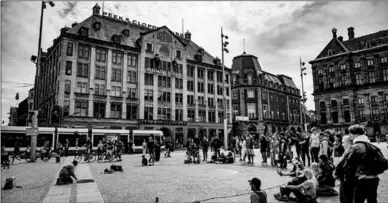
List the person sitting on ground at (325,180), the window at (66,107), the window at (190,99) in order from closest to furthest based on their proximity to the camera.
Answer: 1. the person sitting on ground at (325,180)
2. the window at (66,107)
3. the window at (190,99)

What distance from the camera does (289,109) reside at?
242 feet

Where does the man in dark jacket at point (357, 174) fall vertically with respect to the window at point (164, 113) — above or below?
below

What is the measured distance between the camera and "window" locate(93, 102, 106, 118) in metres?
38.5

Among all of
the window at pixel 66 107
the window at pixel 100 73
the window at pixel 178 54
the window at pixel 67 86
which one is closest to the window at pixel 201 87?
the window at pixel 178 54

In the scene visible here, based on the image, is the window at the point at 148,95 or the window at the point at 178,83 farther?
the window at the point at 178,83

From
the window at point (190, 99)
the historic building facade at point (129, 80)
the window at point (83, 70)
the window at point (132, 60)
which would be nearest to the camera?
the historic building facade at point (129, 80)

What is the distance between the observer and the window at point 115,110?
40188 millimetres

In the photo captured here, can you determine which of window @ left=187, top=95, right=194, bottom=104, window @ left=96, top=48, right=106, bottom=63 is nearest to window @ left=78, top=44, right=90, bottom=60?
window @ left=96, top=48, right=106, bottom=63

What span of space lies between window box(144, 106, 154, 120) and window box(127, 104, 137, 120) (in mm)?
1856

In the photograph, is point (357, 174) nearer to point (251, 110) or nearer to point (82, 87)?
point (82, 87)

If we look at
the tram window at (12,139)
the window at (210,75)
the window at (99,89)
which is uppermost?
the window at (210,75)

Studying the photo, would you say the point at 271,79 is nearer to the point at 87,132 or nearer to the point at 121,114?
the point at 121,114

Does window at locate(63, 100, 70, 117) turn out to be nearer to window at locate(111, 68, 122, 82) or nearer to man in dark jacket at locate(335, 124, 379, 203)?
window at locate(111, 68, 122, 82)

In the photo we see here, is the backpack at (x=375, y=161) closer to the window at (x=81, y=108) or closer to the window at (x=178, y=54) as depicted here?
the window at (x=81, y=108)
